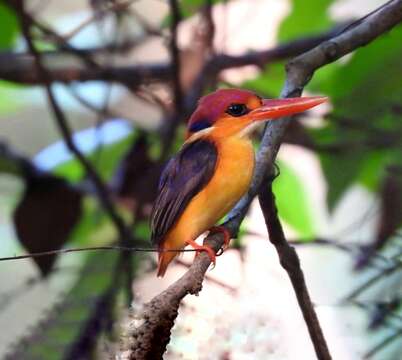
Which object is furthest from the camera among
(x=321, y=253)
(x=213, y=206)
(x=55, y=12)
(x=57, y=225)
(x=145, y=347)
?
(x=55, y=12)

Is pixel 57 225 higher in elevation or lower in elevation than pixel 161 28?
lower

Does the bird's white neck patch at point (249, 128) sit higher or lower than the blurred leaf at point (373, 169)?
lower

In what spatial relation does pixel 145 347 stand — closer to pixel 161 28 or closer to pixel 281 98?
pixel 281 98

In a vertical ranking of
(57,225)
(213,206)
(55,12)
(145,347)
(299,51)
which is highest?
(55,12)

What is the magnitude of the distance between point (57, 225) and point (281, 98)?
74 centimetres

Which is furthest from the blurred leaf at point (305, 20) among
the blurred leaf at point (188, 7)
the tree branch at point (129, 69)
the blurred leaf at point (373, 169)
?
the blurred leaf at point (373, 169)

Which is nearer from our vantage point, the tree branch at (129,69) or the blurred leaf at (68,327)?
the blurred leaf at (68,327)

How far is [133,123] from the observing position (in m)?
2.00

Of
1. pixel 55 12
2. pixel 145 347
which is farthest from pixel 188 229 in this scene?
pixel 55 12

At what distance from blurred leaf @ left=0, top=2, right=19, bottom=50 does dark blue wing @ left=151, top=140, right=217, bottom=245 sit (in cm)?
83

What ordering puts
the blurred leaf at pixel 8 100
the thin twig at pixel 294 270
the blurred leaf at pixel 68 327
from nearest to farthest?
1. the thin twig at pixel 294 270
2. the blurred leaf at pixel 68 327
3. the blurred leaf at pixel 8 100

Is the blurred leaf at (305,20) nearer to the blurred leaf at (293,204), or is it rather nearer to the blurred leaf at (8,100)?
the blurred leaf at (293,204)

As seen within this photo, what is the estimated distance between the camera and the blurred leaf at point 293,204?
1879 mm

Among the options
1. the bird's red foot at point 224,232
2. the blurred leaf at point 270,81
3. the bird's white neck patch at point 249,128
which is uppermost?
the blurred leaf at point 270,81
